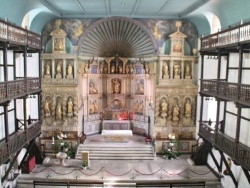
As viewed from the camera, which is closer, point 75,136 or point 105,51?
point 75,136

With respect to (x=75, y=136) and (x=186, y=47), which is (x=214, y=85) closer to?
(x=186, y=47)

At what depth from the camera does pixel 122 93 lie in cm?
2400

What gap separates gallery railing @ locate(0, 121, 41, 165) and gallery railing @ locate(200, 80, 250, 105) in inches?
376

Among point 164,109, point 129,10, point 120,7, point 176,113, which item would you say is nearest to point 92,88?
point 164,109

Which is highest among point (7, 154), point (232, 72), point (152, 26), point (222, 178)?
point (152, 26)

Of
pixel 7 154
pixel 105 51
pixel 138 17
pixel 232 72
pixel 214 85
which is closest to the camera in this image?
pixel 7 154

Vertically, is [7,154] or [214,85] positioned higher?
[214,85]

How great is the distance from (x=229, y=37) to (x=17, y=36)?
9.71 meters

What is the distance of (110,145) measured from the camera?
20641mm

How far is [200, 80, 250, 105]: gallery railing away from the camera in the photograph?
1124cm

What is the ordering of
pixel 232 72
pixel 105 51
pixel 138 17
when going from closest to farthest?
pixel 232 72
pixel 138 17
pixel 105 51

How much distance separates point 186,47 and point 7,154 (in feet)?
47.3

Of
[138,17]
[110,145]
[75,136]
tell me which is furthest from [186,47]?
[75,136]

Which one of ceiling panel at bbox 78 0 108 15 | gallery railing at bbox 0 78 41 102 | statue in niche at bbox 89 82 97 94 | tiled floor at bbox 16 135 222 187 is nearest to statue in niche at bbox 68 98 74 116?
statue in niche at bbox 89 82 97 94
